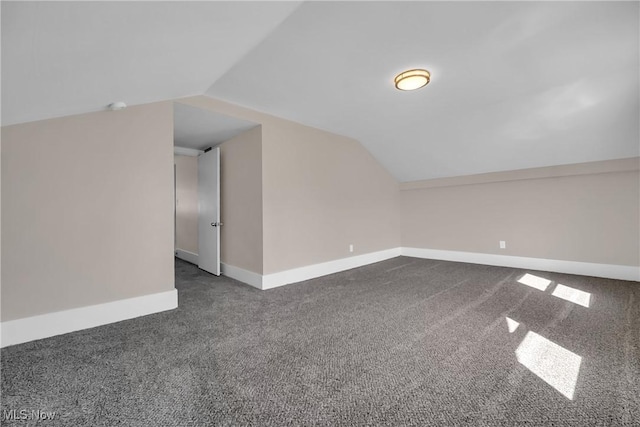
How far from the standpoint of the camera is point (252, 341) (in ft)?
6.32

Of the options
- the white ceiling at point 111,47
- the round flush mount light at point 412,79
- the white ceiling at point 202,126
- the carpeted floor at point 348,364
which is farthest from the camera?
the white ceiling at point 202,126

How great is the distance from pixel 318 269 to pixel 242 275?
1.11 m

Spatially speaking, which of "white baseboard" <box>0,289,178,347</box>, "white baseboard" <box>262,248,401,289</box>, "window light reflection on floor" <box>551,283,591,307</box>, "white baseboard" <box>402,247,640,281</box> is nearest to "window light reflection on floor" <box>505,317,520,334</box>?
"window light reflection on floor" <box>551,283,591,307</box>

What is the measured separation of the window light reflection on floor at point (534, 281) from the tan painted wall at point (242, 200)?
139 inches

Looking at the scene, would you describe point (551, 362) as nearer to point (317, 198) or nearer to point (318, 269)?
point (318, 269)

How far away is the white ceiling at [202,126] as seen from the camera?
2.91 meters

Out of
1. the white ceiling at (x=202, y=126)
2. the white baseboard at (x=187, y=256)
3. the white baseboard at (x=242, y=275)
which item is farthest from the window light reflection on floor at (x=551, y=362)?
the white baseboard at (x=187, y=256)

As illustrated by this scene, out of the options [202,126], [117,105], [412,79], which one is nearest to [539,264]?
[412,79]

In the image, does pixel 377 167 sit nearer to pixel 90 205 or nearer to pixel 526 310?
pixel 526 310

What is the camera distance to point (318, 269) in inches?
151

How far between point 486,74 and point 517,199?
2.63 m

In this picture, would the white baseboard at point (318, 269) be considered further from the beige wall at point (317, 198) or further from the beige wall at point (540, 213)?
the beige wall at point (540, 213)

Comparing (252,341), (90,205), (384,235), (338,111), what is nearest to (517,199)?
(384,235)

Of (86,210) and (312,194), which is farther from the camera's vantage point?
(312,194)
